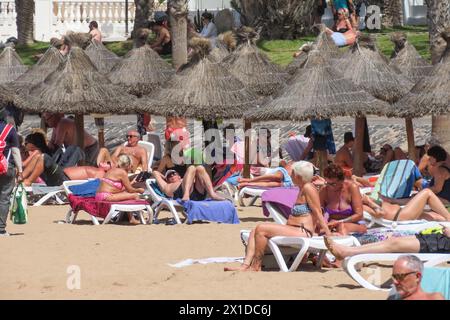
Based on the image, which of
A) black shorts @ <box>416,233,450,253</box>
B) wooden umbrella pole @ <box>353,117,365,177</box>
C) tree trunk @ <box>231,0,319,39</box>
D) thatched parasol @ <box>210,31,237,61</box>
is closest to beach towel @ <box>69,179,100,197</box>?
wooden umbrella pole @ <box>353,117,365,177</box>

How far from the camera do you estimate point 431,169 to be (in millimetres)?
15414

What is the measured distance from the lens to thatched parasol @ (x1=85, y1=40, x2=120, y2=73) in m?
25.0

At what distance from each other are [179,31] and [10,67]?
315 cm

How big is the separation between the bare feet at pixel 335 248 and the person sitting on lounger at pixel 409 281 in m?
2.47

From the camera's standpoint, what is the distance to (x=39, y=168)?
18.8m

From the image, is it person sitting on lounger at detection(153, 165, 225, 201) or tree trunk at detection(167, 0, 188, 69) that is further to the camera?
tree trunk at detection(167, 0, 188, 69)

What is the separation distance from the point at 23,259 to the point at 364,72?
33.0 feet

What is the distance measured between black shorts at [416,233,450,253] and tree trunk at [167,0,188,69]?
14346 millimetres

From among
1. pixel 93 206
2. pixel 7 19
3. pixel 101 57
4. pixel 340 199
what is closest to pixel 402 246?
pixel 340 199

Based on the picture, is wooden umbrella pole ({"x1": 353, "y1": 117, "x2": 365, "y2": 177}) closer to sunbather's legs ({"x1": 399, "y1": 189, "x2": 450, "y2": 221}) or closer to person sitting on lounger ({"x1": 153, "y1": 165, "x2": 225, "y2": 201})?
person sitting on lounger ({"x1": 153, "y1": 165, "x2": 225, "y2": 201})

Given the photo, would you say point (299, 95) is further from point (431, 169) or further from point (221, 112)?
point (431, 169)

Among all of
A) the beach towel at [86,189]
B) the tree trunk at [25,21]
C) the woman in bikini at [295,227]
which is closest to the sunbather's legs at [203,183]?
the beach towel at [86,189]

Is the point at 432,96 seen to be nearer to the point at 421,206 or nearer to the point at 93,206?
the point at 93,206

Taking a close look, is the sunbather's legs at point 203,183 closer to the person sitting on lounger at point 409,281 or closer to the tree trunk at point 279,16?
the person sitting on lounger at point 409,281
